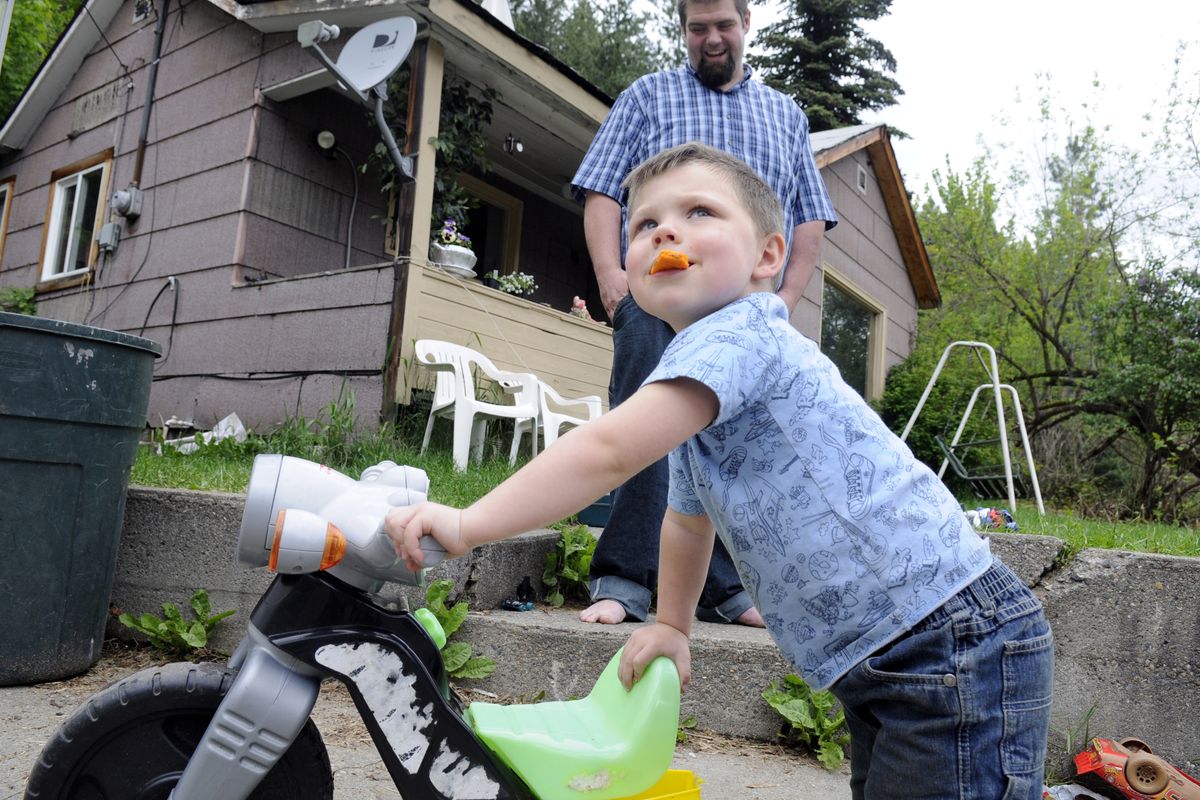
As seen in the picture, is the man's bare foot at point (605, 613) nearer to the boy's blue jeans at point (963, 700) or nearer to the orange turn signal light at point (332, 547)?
the boy's blue jeans at point (963, 700)

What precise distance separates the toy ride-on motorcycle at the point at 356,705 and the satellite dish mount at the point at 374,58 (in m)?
5.03

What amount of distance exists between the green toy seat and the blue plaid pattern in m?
1.93

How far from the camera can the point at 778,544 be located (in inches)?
47.4

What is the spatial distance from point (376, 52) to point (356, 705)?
5539mm

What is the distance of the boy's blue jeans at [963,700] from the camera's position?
3.73 feet

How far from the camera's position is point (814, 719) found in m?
2.39

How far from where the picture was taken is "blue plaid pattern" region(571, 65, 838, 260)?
294cm

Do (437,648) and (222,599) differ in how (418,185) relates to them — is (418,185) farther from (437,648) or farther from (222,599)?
(437,648)

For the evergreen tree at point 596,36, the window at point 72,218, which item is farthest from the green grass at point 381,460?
the evergreen tree at point 596,36

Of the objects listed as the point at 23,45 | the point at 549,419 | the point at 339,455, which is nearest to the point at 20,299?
the point at 339,455

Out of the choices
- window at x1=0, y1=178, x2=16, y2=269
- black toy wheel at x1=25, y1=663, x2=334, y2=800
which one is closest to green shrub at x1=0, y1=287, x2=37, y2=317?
window at x1=0, y1=178, x2=16, y2=269

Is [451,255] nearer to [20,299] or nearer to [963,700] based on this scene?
[963,700]

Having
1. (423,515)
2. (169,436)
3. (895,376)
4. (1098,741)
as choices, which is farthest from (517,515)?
(895,376)

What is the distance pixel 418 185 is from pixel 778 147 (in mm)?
3513
